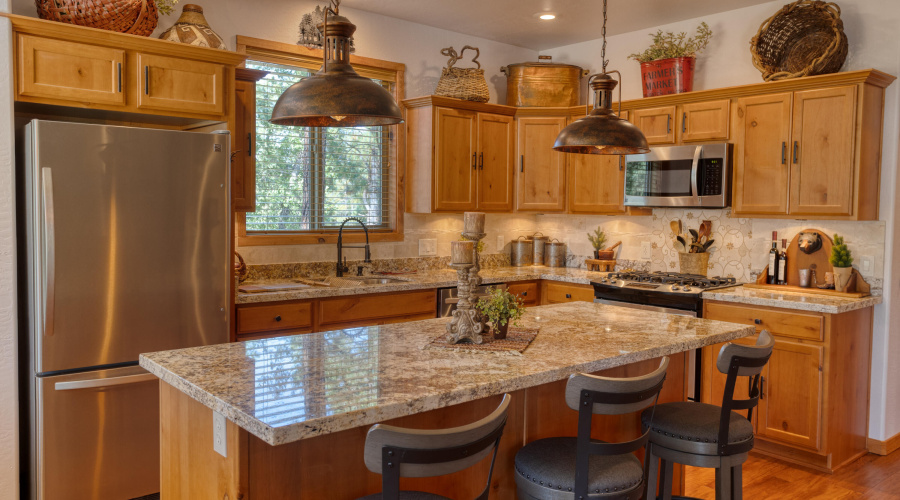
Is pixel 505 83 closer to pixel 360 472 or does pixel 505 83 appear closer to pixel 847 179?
pixel 847 179

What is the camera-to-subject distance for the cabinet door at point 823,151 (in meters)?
3.87

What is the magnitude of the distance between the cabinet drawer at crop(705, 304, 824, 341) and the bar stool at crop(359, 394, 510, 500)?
9.20 feet

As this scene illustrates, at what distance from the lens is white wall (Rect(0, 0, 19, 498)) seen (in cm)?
292

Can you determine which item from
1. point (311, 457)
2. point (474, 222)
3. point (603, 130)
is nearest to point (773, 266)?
point (603, 130)

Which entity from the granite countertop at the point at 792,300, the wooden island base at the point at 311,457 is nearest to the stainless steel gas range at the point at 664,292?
the granite countertop at the point at 792,300

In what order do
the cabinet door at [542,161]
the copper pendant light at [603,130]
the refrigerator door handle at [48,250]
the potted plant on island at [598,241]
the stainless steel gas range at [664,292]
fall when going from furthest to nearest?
the potted plant on island at [598,241], the cabinet door at [542,161], the stainless steel gas range at [664,292], the refrigerator door handle at [48,250], the copper pendant light at [603,130]

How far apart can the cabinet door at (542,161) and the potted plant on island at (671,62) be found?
76cm

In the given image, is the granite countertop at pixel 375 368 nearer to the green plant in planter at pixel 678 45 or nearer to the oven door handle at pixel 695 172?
the oven door handle at pixel 695 172

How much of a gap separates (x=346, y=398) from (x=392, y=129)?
11.9 ft

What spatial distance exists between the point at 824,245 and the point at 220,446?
12.4 feet

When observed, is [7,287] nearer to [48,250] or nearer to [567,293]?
[48,250]

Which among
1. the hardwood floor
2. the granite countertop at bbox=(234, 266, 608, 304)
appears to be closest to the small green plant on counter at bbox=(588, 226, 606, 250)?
the granite countertop at bbox=(234, 266, 608, 304)

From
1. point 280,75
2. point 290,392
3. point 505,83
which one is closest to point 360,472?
point 290,392

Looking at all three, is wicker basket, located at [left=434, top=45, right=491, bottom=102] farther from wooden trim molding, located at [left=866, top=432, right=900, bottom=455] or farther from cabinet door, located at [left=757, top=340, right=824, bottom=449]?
wooden trim molding, located at [left=866, top=432, right=900, bottom=455]
